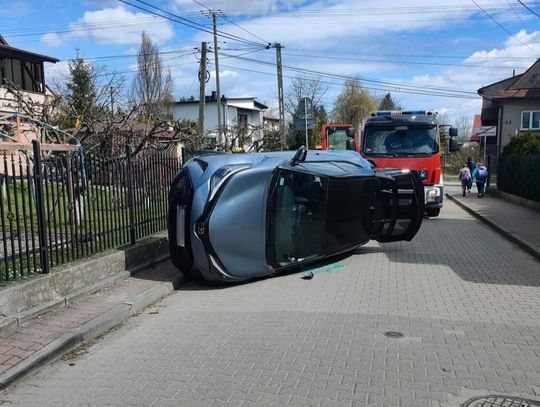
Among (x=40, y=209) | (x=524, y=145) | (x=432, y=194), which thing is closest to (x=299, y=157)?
(x=40, y=209)

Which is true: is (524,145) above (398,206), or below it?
above

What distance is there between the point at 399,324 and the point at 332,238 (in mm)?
3228

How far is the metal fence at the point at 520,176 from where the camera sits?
18.3 meters

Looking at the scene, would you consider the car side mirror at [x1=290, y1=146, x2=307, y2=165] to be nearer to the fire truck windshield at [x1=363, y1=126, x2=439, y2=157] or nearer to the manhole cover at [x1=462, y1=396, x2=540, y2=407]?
the manhole cover at [x1=462, y1=396, x2=540, y2=407]

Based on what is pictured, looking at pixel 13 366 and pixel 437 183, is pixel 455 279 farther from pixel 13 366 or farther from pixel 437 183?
pixel 437 183

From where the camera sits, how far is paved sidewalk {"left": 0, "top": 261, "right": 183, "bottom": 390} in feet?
15.5

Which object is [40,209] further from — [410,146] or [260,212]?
[410,146]

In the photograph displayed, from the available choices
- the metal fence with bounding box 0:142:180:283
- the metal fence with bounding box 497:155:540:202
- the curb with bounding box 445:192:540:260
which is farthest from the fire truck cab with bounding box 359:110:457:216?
the metal fence with bounding box 0:142:180:283

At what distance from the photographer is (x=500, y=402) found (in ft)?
12.8

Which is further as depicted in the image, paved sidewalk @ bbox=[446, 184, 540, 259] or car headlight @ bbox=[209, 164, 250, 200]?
paved sidewalk @ bbox=[446, 184, 540, 259]

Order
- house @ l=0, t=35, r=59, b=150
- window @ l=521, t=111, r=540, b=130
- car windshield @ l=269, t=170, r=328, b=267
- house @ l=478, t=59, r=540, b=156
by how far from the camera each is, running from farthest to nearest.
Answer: window @ l=521, t=111, r=540, b=130 < house @ l=478, t=59, r=540, b=156 < house @ l=0, t=35, r=59, b=150 < car windshield @ l=269, t=170, r=328, b=267

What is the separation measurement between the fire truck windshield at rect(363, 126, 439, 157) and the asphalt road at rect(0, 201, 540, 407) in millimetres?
7865

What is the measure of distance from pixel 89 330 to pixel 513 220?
13.4 metres

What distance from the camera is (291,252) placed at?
820 centimetres
